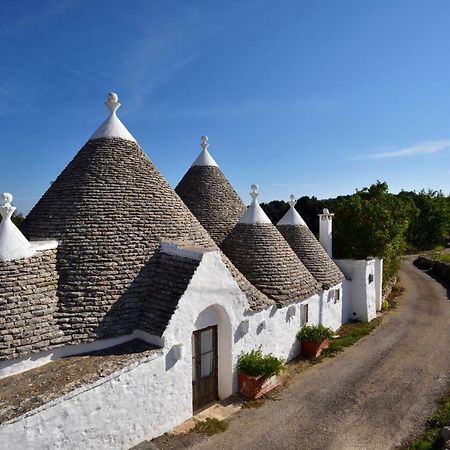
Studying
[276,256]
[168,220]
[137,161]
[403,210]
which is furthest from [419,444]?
[403,210]

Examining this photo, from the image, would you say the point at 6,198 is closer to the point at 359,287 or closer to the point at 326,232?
the point at 326,232

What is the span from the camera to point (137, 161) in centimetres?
1141

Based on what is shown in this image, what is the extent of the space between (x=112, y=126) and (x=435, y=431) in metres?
11.5

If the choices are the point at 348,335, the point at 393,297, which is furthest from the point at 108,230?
the point at 393,297

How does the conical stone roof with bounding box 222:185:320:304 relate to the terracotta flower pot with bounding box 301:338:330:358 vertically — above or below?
above

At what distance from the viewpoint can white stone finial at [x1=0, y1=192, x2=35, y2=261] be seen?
830 cm

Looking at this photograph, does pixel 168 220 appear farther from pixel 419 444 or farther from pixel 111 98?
pixel 419 444

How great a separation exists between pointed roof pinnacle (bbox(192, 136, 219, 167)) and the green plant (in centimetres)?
783

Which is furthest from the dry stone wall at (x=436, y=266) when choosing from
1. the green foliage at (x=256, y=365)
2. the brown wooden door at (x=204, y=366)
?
the brown wooden door at (x=204, y=366)

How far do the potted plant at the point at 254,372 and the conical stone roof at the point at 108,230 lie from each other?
150cm

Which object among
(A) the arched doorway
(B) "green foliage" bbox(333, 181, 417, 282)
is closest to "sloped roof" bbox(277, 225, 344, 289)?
(B) "green foliage" bbox(333, 181, 417, 282)

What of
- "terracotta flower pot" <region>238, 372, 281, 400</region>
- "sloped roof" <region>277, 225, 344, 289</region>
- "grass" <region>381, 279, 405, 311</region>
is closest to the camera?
"terracotta flower pot" <region>238, 372, 281, 400</region>

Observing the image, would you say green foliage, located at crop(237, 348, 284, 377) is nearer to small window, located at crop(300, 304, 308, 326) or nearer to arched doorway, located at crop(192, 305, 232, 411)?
arched doorway, located at crop(192, 305, 232, 411)

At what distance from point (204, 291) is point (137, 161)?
4626 mm
